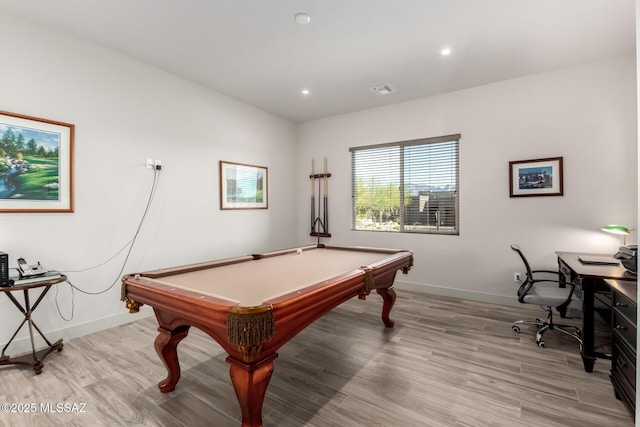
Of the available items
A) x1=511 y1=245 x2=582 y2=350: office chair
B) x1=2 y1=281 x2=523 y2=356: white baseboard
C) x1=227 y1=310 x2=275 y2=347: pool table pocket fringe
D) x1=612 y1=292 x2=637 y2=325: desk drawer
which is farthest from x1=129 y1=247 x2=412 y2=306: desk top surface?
x1=2 y1=281 x2=523 y2=356: white baseboard

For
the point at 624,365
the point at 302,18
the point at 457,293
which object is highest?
the point at 302,18

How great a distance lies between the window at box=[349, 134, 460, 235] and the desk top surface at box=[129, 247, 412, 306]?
1.61 m

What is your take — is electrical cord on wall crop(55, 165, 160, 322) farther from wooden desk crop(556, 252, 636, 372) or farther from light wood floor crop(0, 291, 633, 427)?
wooden desk crop(556, 252, 636, 372)

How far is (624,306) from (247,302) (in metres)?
2.31

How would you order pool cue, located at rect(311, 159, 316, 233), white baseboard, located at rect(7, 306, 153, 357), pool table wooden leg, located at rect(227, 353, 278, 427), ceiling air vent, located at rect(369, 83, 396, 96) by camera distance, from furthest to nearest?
pool cue, located at rect(311, 159, 316, 233) < ceiling air vent, located at rect(369, 83, 396, 96) < white baseboard, located at rect(7, 306, 153, 357) < pool table wooden leg, located at rect(227, 353, 278, 427)

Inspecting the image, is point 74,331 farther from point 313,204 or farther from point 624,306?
point 624,306

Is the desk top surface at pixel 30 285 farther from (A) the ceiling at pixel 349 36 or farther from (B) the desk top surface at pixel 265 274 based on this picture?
(A) the ceiling at pixel 349 36

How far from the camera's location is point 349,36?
287 cm

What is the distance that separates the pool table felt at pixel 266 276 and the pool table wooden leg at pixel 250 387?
0.31 m

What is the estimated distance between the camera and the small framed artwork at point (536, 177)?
3.60 m

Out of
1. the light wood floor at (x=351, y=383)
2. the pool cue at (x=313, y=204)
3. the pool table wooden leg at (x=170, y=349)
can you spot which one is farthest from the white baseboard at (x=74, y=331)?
the pool cue at (x=313, y=204)

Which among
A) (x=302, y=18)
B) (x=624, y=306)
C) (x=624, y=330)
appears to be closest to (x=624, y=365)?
(x=624, y=330)

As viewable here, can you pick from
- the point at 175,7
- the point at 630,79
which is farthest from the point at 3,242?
the point at 630,79

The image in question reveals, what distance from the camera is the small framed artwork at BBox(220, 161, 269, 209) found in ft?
14.3
